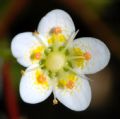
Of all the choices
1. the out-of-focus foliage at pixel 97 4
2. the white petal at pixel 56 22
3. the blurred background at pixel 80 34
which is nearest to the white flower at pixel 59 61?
the white petal at pixel 56 22

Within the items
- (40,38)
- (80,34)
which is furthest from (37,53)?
(80,34)

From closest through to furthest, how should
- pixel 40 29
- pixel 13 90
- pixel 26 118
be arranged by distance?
pixel 40 29 < pixel 13 90 < pixel 26 118

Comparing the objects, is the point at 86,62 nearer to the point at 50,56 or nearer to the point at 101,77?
the point at 50,56

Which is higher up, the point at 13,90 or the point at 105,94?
the point at 13,90

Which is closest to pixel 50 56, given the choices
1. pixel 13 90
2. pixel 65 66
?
pixel 65 66

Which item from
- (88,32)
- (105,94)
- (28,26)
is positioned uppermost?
(28,26)

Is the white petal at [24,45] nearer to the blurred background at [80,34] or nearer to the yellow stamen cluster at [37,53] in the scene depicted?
the yellow stamen cluster at [37,53]

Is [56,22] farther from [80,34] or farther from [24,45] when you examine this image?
[80,34]
